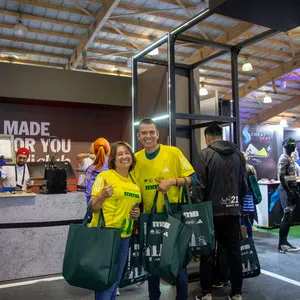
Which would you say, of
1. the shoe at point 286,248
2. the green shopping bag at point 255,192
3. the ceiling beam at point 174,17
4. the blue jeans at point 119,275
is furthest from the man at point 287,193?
the ceiling beam at point 174,17

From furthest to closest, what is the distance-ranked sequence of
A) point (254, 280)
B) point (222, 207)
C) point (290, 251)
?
point (290, 251)
point (254, 280)
point (222, 207)

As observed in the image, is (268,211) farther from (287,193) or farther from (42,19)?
(42,19)

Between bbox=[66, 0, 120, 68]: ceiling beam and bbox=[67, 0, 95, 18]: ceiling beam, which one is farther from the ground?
bbox=[67, 0, 95, 18]: ceiling beam

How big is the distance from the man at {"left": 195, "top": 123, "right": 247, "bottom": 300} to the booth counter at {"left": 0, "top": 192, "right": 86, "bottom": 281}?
166 centimetres

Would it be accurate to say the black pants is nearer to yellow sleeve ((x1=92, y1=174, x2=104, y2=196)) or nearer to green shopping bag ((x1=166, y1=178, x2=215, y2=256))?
green shopping bag ((x1=166, y1=178, x2=215, y2=256))

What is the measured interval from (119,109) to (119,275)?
492 centimetres

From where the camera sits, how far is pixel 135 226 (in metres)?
2.10

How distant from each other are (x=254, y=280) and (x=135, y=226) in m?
1.81

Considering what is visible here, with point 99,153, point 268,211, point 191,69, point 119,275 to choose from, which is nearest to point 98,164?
point 99,153

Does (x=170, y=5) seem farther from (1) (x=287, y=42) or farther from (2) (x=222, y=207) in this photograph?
(2) (x=222, y=207)

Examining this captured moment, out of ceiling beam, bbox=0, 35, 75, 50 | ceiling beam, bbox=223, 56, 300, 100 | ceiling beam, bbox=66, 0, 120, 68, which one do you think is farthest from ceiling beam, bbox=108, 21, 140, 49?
ceiling beam, bbox=223, 56, 300, 100

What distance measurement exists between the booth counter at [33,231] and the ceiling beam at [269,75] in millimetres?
8513

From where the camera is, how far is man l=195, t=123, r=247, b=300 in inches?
106

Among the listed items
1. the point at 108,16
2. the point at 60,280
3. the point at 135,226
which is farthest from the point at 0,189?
the point at 108,16
